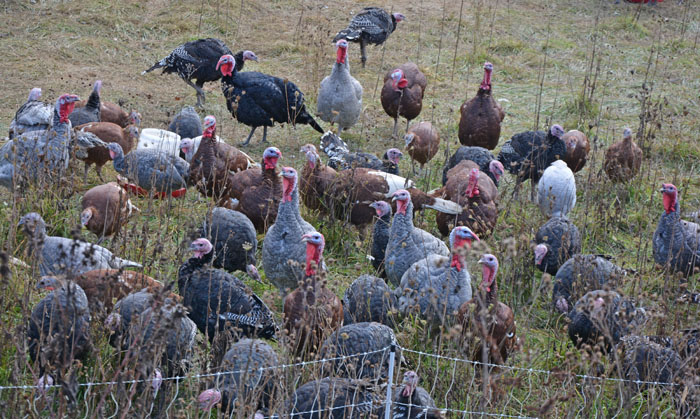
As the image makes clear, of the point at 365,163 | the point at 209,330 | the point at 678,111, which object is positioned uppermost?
the point at 678,111

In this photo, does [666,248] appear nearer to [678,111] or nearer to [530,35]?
[678,111]

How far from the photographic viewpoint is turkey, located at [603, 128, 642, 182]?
6.79 metres

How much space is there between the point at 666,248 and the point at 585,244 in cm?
73

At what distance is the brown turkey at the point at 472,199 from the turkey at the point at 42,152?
2939mm

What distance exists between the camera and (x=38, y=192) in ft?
16.8

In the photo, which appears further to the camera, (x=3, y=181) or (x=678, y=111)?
(x=678, y=111)

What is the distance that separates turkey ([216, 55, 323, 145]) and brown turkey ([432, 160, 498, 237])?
222 centimetres

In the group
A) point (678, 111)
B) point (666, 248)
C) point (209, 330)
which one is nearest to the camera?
point (209, 330)

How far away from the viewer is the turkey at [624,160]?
679 cm

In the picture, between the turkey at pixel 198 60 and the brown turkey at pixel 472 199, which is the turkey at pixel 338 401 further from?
the turkey at pixel 198 60

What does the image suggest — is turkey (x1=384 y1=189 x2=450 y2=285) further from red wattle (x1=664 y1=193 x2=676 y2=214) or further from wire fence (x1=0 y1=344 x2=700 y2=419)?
red wattle (x1=664 y1=193 x2=676 y2=214)

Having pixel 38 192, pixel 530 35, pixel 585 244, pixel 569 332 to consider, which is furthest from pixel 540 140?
pixel 530 35


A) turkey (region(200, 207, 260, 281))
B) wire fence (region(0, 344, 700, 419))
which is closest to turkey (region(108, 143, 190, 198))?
turkey (region(200, 207, 260, 281))

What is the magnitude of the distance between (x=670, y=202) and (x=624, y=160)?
1.48 metres
